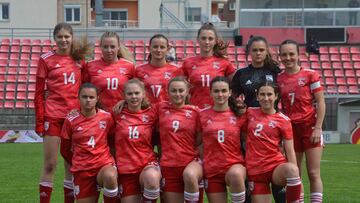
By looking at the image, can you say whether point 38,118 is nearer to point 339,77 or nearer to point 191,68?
point 191,68

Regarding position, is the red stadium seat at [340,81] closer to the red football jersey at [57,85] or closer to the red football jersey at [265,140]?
the red football jersey at [57,85]

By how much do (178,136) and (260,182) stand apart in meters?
0.87

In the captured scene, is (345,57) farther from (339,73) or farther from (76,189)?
(76,189)

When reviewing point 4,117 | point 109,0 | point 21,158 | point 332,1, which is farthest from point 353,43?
point 109,0

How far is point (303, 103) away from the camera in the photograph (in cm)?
770

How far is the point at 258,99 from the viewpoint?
731cm

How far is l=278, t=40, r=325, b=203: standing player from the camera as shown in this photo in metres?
7.66

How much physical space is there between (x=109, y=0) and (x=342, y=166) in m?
30.9

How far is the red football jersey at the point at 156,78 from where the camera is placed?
7770 mm

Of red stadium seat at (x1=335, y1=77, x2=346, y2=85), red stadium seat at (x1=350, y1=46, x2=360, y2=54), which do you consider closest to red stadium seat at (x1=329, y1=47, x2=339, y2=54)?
red stadium seat at (x1=350, y1=46, x2=360, y2=54)

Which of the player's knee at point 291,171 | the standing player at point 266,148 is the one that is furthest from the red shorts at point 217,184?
the player's knee at point 291,171

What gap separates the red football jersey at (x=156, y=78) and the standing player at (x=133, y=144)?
423 millimetres

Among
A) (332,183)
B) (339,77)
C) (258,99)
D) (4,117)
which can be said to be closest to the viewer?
(258,99)

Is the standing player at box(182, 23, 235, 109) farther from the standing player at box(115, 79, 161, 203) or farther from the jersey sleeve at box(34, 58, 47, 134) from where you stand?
the jersey sleeve at box(34, 58, 47, 134)
